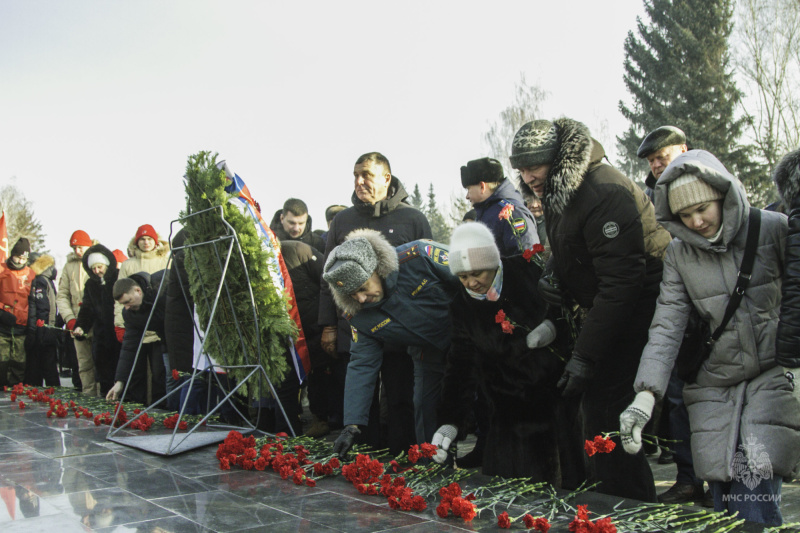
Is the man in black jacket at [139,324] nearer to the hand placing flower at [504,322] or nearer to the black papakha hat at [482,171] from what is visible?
the black papakha hat at [482,171]

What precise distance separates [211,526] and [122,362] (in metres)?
4.87

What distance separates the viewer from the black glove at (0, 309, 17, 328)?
10117 millimetres

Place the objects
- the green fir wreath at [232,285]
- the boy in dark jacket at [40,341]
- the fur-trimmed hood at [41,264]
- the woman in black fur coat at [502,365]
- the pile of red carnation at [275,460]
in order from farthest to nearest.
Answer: the fur-trimmed hood at [41,264], the boy in dark jacket at [40,341], the green fir wreath at [232,285], the pile of red carnation at [275,460], the woman in black fur coat at [502,365]

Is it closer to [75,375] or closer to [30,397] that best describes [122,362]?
[30,397]

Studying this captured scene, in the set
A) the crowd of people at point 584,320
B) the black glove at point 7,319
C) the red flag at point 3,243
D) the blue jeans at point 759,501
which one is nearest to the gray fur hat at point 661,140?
the crowd of people at point 584,320

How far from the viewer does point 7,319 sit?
10180 mm

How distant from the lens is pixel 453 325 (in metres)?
3.93

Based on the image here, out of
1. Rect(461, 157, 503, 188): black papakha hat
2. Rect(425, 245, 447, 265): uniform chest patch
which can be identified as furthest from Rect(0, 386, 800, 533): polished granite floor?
Rect(461, 157, 503, 188): black papakha hat

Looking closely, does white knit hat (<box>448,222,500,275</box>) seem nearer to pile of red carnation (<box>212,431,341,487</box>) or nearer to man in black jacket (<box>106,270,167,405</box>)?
pile of red carnation (<box>212,431,341,487</box>)

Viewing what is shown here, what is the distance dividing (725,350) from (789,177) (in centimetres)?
79

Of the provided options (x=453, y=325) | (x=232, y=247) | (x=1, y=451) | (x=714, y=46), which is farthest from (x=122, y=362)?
(x=714, y=46)

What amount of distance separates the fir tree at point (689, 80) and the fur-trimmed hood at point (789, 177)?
78.1 feet

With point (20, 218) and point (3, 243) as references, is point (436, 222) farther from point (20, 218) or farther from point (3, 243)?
point (3, 243)

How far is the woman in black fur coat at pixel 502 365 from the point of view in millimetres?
3711
